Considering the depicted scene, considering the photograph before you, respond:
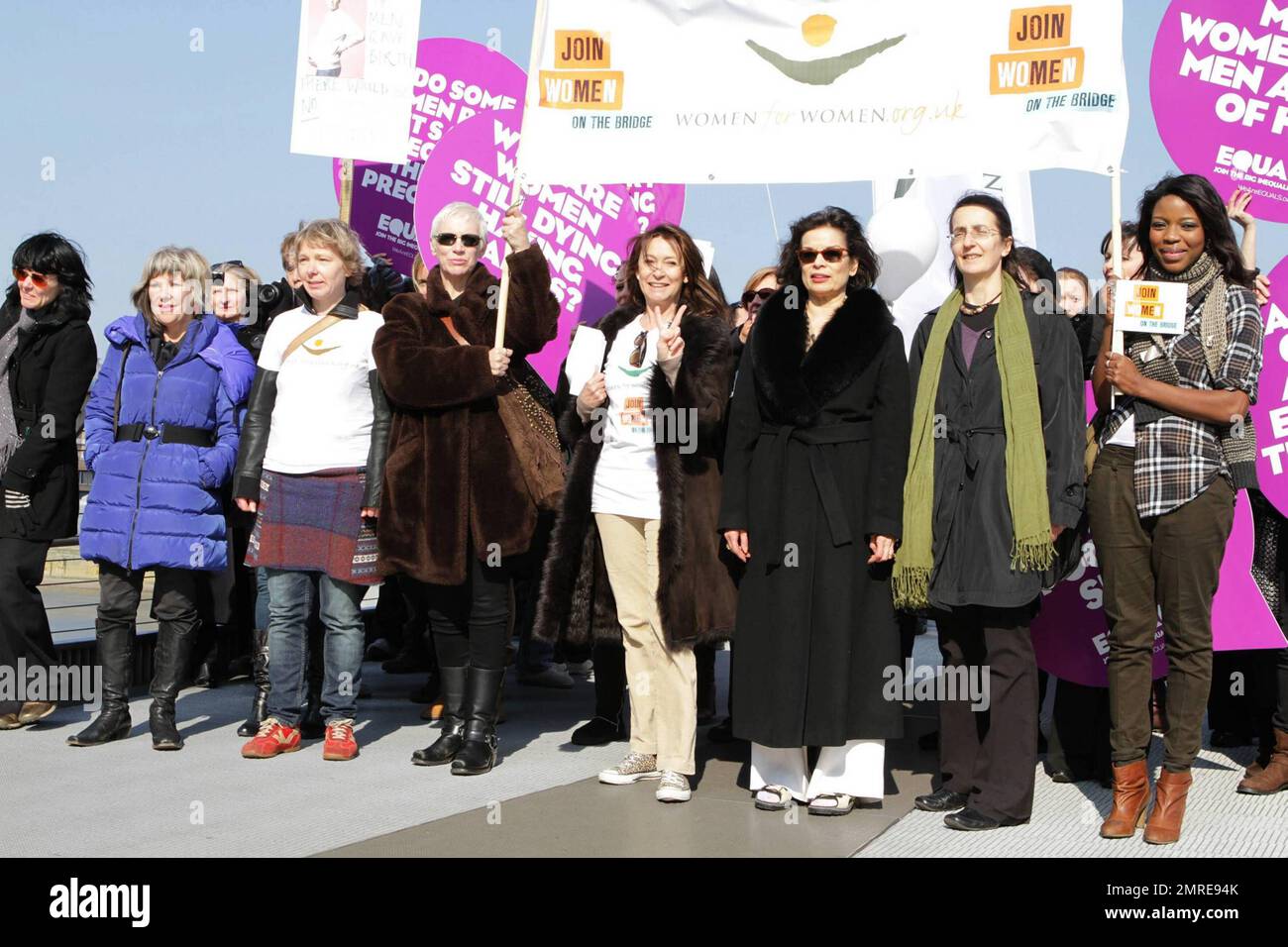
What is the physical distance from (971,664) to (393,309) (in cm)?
255

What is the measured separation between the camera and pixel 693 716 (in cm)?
530

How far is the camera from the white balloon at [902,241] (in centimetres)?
749

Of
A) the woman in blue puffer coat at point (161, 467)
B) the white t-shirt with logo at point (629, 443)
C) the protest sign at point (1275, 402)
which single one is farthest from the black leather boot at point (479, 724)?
the protest sign at point (1275, 402)

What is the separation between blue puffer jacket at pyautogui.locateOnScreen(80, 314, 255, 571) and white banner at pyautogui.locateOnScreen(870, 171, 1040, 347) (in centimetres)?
348

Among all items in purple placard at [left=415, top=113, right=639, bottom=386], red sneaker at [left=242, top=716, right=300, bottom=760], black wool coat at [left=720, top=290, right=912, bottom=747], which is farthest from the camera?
purple placard at [left=415, top=113, right=639, bottom=386]

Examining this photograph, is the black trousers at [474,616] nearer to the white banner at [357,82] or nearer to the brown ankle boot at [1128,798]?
the white banner at [357,82]

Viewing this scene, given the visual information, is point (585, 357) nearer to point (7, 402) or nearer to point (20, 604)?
point (7, 402)

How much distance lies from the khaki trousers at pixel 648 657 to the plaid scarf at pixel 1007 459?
0.88m

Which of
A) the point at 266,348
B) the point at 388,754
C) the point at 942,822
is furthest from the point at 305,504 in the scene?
the point at 942,822

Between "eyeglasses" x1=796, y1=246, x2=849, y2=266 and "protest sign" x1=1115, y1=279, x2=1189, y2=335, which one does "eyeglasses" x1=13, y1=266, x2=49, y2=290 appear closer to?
"eyeglasses" x1=796, y1=246, x2=849, y2=266

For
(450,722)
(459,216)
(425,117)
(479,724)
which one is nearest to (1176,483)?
(479,724)

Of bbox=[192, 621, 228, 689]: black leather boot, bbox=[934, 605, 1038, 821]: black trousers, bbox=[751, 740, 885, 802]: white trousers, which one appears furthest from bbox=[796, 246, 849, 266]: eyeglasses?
bbox=[192, 621, 228, 689]: black leather boot

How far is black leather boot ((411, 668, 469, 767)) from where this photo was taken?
574 centimetres

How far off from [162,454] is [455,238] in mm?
1546
